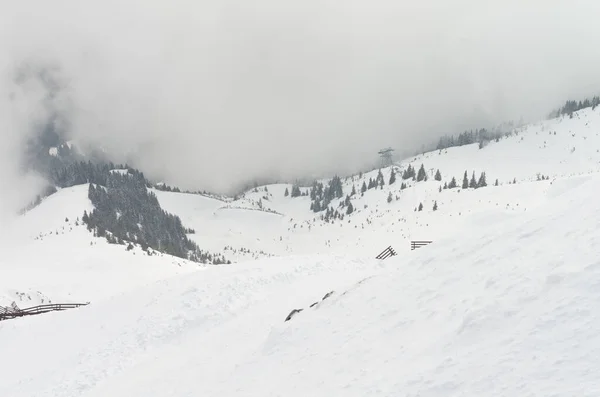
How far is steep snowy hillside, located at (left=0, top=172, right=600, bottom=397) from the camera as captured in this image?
25.6 ft

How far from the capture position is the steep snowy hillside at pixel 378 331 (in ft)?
25.6

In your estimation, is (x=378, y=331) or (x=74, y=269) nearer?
(x=378, y=331)

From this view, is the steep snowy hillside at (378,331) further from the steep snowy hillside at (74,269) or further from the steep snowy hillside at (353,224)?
the steep snowy hillside at (74,269)

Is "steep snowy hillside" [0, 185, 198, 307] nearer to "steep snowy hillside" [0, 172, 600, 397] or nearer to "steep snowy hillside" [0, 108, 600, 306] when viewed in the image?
"steep snowy hillside" [0, 108, 600, 306]

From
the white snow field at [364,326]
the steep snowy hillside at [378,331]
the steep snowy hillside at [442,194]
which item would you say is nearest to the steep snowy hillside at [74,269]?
the white snow field at [364,326]

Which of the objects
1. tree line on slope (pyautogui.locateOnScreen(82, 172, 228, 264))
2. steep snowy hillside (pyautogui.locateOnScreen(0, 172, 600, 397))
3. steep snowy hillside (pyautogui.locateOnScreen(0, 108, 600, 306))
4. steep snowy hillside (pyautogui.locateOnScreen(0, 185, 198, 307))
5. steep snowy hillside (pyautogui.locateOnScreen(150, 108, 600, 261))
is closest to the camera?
steep snowy hillside (pyautogui.locateOnScreen(0, 172, 600, 397))

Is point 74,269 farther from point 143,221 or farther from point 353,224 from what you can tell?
point 143,221

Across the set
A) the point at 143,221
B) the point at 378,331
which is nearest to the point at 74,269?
the point at 378,331

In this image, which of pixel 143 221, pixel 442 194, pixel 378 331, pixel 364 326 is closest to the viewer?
pixel 378 331

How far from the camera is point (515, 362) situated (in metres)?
7.46

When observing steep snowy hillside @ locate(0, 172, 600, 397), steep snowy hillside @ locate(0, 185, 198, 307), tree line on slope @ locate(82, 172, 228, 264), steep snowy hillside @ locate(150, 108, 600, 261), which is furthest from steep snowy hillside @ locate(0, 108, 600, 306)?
tree line on slope @ locate(82, 172, 228, 264)

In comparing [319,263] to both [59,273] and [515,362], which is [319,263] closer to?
[515,362]

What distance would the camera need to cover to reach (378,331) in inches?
459

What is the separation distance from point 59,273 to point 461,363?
177ft
